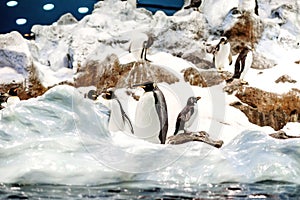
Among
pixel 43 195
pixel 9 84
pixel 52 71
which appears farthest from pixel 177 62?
pixel 43 195

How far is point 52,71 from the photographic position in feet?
14.0

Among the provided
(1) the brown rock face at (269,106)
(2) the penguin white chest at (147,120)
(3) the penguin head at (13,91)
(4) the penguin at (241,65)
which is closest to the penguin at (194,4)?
(4) the penguin at (241,65)

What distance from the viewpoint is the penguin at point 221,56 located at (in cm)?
434

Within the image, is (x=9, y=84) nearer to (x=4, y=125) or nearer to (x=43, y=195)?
(x=4, y=125)

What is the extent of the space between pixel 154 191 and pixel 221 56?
1545mm

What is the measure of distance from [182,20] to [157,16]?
0.24 meters

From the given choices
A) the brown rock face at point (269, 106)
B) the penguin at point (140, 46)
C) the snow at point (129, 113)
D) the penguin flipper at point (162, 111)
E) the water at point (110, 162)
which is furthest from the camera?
the penguin at point (140, 46)

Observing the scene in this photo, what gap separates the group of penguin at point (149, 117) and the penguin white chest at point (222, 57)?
0.52m

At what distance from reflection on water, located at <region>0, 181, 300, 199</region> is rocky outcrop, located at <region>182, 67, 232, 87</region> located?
111 centimetres

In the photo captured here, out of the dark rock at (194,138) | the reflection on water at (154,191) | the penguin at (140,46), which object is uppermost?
the penguin at (140,46)

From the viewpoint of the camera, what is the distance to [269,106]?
4289 millimetres

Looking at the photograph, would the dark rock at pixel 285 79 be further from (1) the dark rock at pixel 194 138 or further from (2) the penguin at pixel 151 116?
(2) the penguin at pixel 151 116

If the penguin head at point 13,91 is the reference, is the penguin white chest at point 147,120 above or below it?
below

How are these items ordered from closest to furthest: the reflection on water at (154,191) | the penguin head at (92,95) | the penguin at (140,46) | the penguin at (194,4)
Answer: the reflection on water at (154,191)
the penguin head at (92,95)
the penguin at (140,46)
the penguin at (194,4)
